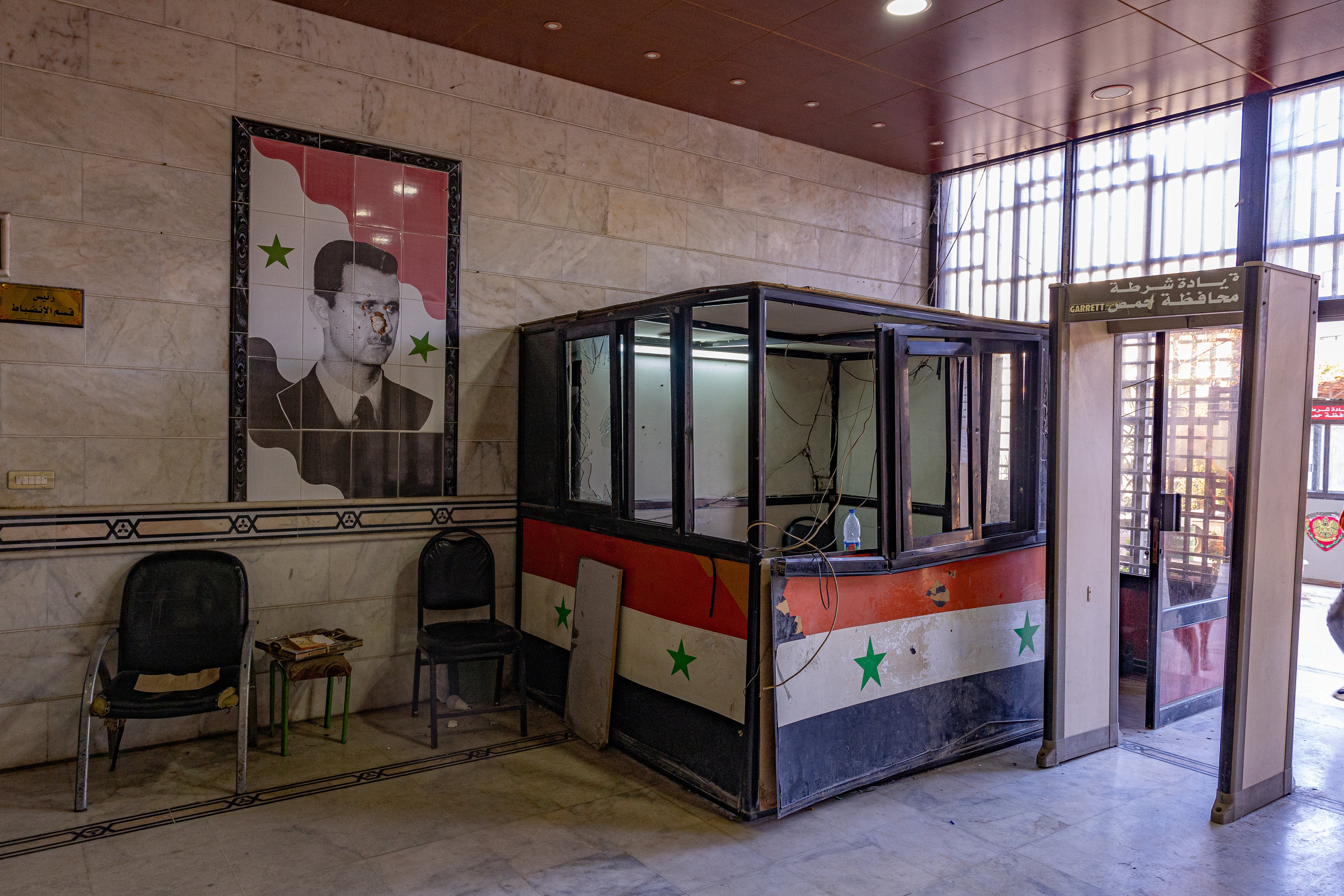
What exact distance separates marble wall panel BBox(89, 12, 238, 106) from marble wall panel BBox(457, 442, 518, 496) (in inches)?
83.8

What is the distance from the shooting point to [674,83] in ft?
17.4

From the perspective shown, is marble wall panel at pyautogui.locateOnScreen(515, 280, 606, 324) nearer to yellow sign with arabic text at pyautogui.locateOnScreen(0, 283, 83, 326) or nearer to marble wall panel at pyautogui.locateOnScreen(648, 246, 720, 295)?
marble wall panel at pyautogui.locateOnScreen(648, 246, 720, 295)

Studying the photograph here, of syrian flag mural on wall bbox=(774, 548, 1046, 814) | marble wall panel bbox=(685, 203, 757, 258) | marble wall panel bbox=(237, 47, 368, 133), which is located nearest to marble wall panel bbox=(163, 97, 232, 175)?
marble wall panel bbox=(237, 47, 368, 133)

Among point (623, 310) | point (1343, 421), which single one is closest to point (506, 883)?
point (623, 310)

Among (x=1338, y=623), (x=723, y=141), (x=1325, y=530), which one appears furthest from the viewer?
(x=1325, y=530)

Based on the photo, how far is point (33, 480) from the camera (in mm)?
3883

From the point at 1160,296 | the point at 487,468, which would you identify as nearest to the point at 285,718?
the point at 487,468

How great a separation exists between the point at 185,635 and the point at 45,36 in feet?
9.01

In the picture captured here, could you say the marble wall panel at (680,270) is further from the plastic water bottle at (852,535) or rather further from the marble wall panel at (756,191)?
the plastic water bottle at (852,535)

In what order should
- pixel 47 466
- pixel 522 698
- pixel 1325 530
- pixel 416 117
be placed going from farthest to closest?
pixel 1325 530, pixel 416 117, pixel 522 698, pixel 47 466

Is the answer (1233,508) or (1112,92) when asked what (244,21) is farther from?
(1233,508)

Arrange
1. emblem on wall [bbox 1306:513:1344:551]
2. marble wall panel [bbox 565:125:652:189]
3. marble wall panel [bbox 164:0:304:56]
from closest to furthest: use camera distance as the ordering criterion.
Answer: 1. marble wall panel [bbox 164:0:304:56]
2. marble wall panel [bbox 565:125:652:189]
3. emblem on wall [bbox 1306:513:1344:551]

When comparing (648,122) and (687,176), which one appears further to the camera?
(687,176)

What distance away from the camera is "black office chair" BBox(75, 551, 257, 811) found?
3.66 meters
